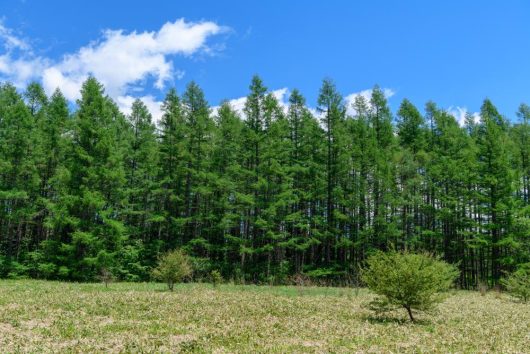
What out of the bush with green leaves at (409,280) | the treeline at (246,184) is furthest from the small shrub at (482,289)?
the bush with green leaves at (409,280)

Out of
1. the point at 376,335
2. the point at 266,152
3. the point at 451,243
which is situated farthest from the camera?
the point at 451,243

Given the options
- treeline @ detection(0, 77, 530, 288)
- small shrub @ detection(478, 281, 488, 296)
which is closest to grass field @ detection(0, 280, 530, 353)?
small shrub @ detection(478, 281, 488, 296)

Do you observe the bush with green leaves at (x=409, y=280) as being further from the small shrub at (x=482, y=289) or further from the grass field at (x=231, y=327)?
the small shrub at (x=482, y=289)

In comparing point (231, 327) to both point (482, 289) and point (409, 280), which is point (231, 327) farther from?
point (482, 289)

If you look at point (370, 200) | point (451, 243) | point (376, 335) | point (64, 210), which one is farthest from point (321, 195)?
point (376, 335)

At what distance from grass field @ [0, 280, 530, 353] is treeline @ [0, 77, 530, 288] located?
1644 cm

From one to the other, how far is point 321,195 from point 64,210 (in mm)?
22229

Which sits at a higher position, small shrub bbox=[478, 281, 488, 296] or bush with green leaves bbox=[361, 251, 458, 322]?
bush with green leaves bbox=[361, 251, 458, 322]

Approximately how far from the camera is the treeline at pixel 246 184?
32.3 m

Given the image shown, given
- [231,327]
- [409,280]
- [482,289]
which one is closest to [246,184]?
[482,289]

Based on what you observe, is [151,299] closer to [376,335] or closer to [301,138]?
[376,335]

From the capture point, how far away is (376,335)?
10797mm

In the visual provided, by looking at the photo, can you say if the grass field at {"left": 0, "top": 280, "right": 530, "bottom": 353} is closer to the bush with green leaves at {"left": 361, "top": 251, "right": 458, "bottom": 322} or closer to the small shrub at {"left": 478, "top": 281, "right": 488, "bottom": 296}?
the bush with green leaves at {"left": 361, "top": 251, "right": 458, "bottom": 322}

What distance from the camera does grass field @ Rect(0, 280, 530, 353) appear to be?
363 inches
